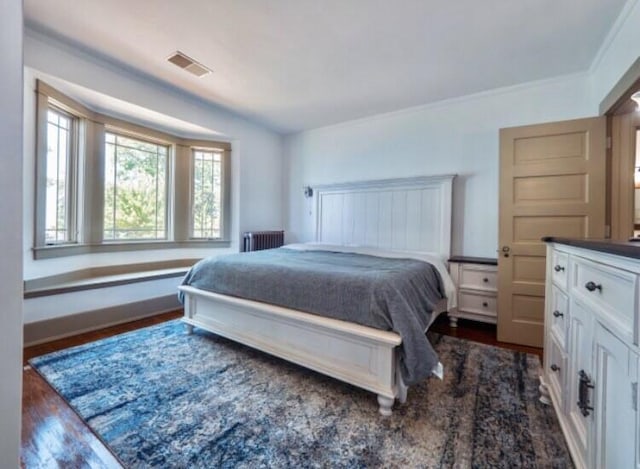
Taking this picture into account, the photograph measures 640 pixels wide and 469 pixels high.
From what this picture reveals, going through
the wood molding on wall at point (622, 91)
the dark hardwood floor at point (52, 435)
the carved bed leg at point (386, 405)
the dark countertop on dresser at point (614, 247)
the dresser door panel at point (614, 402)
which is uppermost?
the wood molding on wall at point (622, 91)

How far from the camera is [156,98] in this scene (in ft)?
10.8

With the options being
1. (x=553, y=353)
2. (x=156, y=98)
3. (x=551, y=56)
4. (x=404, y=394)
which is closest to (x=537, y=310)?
(x=553, y=353)

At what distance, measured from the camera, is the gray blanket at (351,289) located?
1688 millimetres

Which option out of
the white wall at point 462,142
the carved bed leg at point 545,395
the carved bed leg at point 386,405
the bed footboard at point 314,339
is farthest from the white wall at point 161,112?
the carved bed leg at point 545,395

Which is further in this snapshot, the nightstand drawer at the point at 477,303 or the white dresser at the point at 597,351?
the nightstand drawer at the point at 477,303

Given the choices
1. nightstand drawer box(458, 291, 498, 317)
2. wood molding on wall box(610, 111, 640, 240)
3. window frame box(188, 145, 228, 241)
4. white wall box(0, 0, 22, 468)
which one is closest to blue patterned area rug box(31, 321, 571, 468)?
nightstand drawer box(458, 291, 498, 317)

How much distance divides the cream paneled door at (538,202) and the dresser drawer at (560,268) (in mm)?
1108

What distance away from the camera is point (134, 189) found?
387 cm

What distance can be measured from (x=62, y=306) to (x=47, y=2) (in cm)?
245

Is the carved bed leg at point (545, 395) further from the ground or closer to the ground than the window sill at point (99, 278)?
closer to the ground

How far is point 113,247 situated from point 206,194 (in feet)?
4.63

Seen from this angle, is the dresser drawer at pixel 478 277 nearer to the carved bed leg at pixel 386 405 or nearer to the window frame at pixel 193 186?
the carved bed leg at pixel 386 405

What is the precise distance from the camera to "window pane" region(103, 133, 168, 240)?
363 cm

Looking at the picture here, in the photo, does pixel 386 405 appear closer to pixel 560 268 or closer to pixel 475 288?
pixel 560 268
